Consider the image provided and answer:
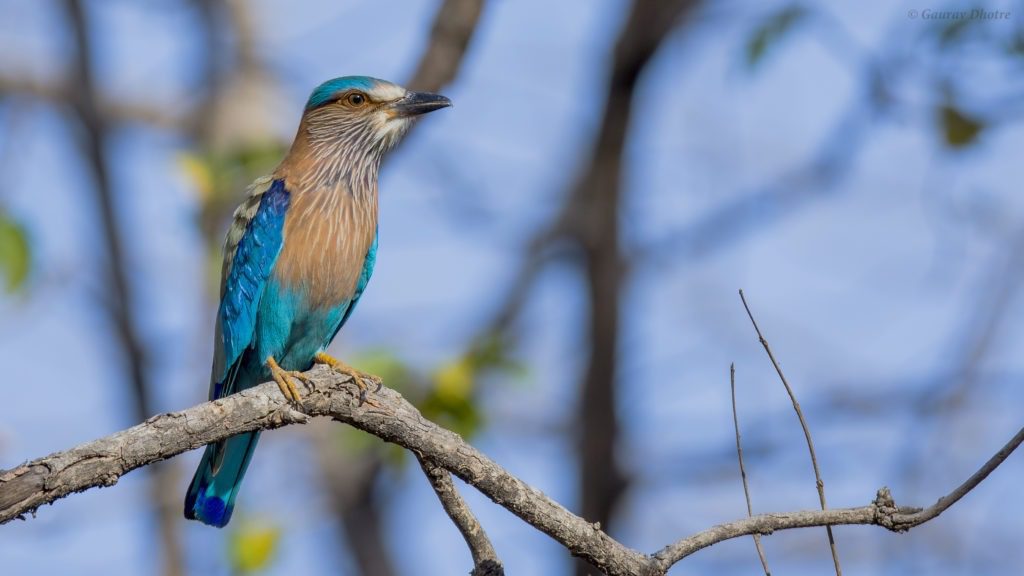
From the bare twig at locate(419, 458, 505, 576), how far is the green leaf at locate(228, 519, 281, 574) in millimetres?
3495

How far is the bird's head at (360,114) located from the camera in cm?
533

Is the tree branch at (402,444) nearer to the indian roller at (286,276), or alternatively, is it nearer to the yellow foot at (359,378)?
the yellow foot at (359,378)

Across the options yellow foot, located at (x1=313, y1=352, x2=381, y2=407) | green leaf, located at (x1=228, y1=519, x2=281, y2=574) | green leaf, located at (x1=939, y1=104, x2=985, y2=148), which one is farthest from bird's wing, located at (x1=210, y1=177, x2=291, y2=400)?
green leaf, located at (x1=939, y1=104, x2=985, y2=148)

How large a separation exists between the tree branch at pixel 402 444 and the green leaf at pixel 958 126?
3008 mm

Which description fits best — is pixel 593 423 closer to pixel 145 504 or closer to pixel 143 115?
pixel 145 504

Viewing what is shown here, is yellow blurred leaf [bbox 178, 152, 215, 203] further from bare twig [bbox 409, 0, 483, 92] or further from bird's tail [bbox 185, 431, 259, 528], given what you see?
bird's tail [bbox 185, 431, 259, 528]

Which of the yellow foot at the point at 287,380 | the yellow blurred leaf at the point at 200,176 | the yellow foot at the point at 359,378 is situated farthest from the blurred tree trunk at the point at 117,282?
the yellow foot at the point at 359,378

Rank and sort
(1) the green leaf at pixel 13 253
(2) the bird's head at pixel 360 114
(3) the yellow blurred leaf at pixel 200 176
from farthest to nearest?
(3) the yellow blurred leaf at pixel 200 176 < (2) the bird's head at pixel 360 114 < (1) the green leaf at pixel 13 253

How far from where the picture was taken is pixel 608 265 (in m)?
6.41

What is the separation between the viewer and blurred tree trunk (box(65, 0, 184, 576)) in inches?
295

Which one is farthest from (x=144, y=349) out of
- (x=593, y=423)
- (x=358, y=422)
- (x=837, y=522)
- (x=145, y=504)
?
(x=837, y=522)

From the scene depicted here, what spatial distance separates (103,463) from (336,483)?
622cm

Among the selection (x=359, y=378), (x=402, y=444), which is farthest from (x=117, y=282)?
(x=402, y=444)

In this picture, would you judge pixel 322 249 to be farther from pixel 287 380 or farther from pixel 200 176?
pixel 200 176
